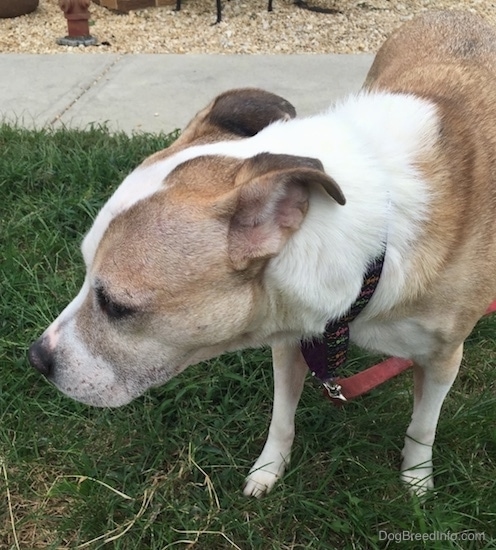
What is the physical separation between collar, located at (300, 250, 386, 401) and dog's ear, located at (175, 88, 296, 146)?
64cm

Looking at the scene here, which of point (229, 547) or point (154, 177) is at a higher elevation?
point (154, 177)

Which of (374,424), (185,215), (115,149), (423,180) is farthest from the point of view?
(115,149)

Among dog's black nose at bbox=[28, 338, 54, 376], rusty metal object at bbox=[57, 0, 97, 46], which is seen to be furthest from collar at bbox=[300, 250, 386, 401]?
rusty metal object at bbox=[57, 0, 97, 46]

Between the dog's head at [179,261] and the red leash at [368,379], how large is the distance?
769mm

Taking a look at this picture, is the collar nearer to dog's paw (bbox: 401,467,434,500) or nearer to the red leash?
the red leash

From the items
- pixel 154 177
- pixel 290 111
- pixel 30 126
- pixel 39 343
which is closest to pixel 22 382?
pixel 39 343

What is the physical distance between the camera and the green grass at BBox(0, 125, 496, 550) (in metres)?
2.42

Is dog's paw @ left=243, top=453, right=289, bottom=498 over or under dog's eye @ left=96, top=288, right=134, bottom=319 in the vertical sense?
under

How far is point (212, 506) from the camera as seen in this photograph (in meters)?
2.49

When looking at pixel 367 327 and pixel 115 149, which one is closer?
pixel 367 327

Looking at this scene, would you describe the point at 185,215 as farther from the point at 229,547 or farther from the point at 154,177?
the point at 229,547

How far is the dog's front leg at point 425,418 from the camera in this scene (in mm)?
2355

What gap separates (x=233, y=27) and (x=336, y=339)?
21.0 feet

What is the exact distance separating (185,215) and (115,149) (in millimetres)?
2889
